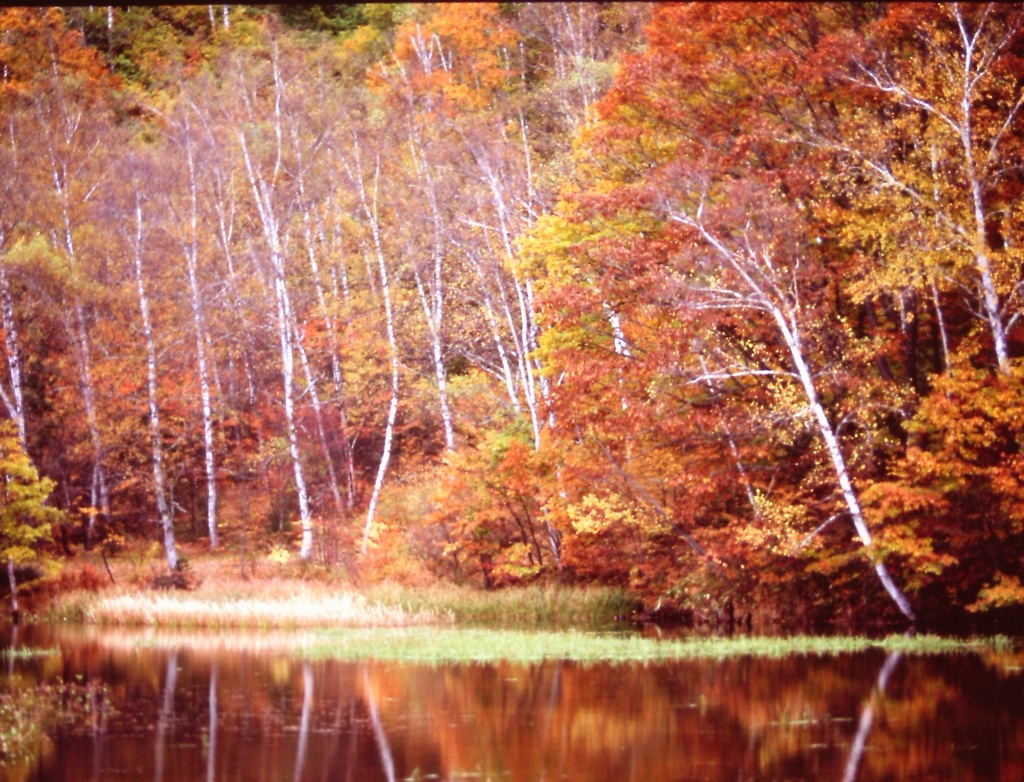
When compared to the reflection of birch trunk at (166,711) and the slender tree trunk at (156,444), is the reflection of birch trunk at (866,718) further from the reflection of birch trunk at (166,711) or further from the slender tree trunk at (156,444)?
the slender tree trunk at (156,444)

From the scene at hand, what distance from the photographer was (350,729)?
1304 centimetres

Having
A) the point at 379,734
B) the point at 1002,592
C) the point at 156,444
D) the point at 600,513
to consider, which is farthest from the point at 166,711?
the point at 156,444

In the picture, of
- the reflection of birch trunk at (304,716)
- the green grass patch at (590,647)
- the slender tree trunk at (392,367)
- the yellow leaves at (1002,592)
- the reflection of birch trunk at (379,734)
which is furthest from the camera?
the slender tree trunk at (392,367)

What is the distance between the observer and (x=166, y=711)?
1458cm

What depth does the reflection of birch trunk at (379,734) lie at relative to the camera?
11031mm

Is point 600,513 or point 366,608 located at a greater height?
point 600,513

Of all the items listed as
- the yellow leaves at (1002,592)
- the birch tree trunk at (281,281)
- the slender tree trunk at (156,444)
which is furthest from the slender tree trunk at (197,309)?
the yellow leaves at (1002,592)

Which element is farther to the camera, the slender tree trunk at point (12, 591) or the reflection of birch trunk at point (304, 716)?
the slender tree trunk at point (12, 591)

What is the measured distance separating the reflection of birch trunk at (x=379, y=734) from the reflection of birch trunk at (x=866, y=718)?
3.70m

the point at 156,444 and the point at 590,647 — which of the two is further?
the point at 156,444

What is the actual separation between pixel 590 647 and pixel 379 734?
7715 millimetres

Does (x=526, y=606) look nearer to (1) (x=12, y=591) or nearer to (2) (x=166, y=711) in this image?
(2) (x=166, y=711)

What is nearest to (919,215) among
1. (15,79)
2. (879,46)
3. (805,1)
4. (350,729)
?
(879,46)

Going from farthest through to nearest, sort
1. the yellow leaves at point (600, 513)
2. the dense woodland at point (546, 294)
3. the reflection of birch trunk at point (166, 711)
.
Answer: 1. the yellow leaves at point (600, 513)
2. the dense woodland at point (546, 294)
3. the reflection of birch trunk at point (166, 711)
